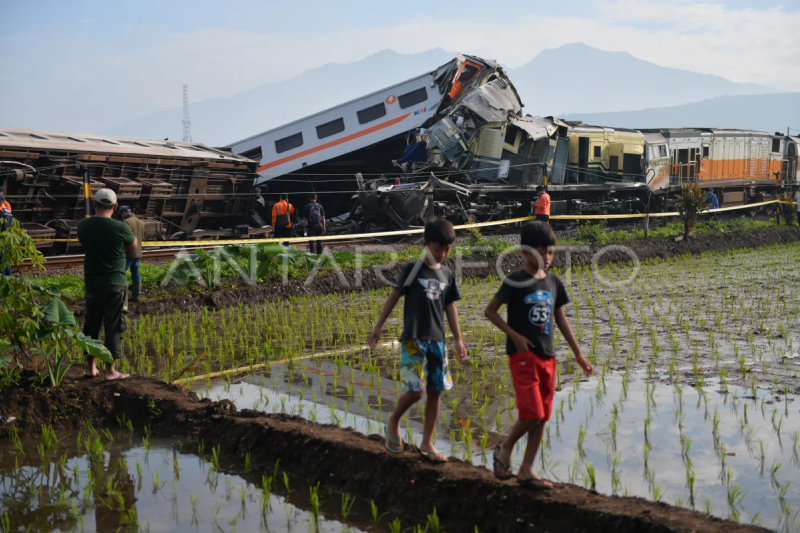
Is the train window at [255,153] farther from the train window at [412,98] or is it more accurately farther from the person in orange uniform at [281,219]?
the person in orange uniform at [281,219]

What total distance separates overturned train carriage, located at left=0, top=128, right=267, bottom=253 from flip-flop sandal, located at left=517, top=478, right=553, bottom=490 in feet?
41.9

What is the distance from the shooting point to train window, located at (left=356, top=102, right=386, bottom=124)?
2558 centimetres

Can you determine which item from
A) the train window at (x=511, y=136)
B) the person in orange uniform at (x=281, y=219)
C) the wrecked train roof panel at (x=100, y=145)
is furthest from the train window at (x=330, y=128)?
the person in orange uniform at (x=281, y=219)

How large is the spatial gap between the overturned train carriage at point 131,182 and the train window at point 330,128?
11.2 feet

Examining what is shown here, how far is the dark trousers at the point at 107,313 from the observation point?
23.0ft

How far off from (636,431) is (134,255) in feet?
25.2

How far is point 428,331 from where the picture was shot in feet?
15.6

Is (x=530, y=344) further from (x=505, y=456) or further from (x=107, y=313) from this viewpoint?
(x=107, y=313)

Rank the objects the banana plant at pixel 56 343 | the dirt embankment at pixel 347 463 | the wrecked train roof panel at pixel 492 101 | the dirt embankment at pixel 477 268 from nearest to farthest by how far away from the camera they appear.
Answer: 1. the dirt embankment at pixel 347 463
2. the banana plant at pixel 56 343
3. the dirt embankment at pixel 477 268
4. the wrecked train roof panel at pixel 492 101

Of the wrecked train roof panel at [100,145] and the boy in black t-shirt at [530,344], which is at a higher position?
the wrecked train roof panel at [100,145]

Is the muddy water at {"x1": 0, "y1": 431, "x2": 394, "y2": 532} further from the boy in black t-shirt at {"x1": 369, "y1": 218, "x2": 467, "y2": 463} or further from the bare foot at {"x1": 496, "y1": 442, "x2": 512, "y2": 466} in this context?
the bare foot at {"x1": 496, "y1": 442, "x2": 512, "y2": 466}

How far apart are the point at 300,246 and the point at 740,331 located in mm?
12577

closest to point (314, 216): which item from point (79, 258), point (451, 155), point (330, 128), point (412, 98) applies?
point (79, 258)

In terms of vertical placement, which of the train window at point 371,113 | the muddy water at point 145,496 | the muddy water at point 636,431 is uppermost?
the train window at point 371,113
